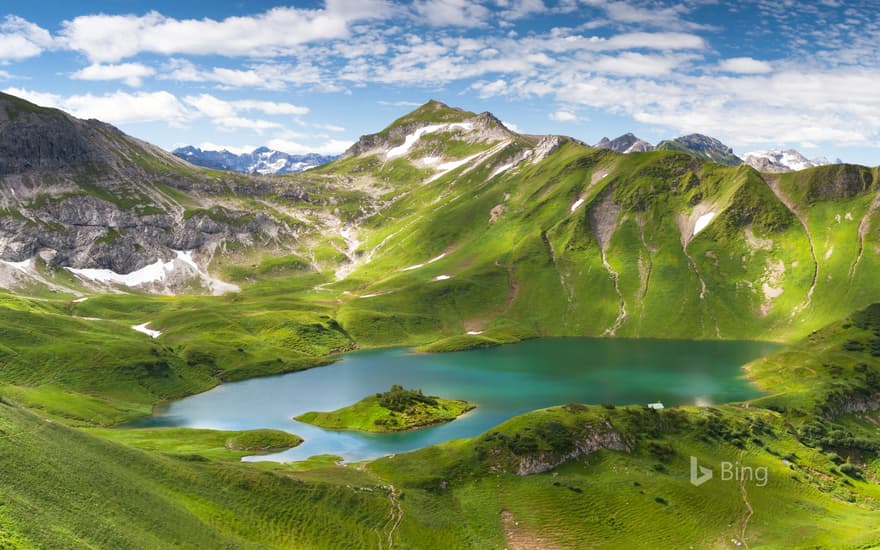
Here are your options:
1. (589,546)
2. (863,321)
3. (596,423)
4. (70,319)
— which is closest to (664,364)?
(863,321)

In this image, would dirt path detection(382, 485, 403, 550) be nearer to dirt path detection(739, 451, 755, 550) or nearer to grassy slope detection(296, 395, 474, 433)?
dirt path detection(739, 451, 755, 550)

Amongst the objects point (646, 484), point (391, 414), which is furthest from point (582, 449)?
point (391, 414)

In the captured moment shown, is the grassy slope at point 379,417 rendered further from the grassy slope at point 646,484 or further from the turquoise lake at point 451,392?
the grassy slope at point 646,484

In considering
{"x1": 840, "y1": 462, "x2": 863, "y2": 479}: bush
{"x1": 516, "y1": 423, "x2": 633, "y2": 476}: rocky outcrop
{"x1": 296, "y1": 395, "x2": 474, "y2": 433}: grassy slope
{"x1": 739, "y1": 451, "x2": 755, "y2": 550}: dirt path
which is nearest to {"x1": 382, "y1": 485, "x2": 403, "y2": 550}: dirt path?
{"x1": 516, "y1": 423, "x2": 633, "y2": 476}: rocky outcrop

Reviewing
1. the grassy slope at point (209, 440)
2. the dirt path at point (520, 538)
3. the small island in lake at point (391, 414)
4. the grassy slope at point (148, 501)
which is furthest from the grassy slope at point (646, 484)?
the small island in lake at point (391, 414)

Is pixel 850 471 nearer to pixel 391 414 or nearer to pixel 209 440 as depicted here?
pixel 391 414

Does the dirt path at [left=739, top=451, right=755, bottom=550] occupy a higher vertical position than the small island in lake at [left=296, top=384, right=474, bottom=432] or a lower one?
higher
